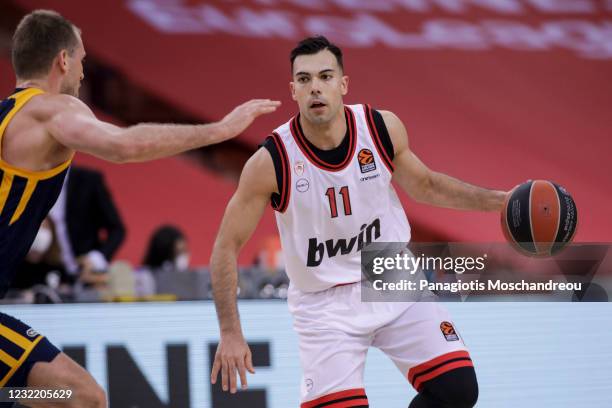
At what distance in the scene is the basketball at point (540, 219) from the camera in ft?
15.2

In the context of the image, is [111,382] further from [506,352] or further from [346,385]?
[506,352]

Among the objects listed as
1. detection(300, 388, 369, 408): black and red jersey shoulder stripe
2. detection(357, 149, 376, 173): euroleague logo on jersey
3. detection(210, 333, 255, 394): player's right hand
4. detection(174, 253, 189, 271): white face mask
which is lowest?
detection(300, 388, 369, 408): black and red jersey shoulder stripe

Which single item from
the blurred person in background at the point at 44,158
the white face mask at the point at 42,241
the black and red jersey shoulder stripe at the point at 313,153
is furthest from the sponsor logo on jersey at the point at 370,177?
the white face mask at the point at 42,241

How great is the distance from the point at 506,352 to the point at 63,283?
3.21 metres

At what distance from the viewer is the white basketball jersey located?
4574 millimetres

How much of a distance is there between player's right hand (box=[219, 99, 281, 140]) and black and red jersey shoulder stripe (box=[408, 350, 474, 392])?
1421 millimetres

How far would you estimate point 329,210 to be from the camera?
180 inches

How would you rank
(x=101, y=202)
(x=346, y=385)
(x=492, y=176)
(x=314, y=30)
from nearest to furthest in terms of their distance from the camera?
(x=346, y=385) → (x=101, y=202) → (x=314, y=30) → (x=492, y=176)

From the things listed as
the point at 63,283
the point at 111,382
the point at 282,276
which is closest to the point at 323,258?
the point at 111,382

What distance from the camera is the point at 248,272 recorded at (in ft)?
23.2

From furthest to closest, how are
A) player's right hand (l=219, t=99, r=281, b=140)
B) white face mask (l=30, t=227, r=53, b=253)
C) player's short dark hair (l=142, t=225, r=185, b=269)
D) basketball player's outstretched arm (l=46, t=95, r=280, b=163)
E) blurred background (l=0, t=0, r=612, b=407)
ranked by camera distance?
blurred background (l=0, t=0, r=612, b=407) < player's short dark hair (l=142, t=225, r=185, b=269) < white face mask (l=30, t=227, r=53, b=253) < player's right hand (l=219, t=99, r=281, b=140) < basketball player's outstretched arm (l=46, t=95, r=280, b=163)

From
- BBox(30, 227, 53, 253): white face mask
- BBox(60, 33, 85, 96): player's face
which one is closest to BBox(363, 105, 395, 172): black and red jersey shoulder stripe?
BBox(60, 33, 85, 96): player's face

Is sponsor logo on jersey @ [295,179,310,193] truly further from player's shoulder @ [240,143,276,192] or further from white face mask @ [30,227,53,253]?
white face mask @ [30,227,53,253]

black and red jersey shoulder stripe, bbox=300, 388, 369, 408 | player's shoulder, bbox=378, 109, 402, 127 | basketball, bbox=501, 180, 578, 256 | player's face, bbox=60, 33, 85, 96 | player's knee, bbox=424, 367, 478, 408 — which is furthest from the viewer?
player's shoulder, bbox=378, 109, 402, 127
